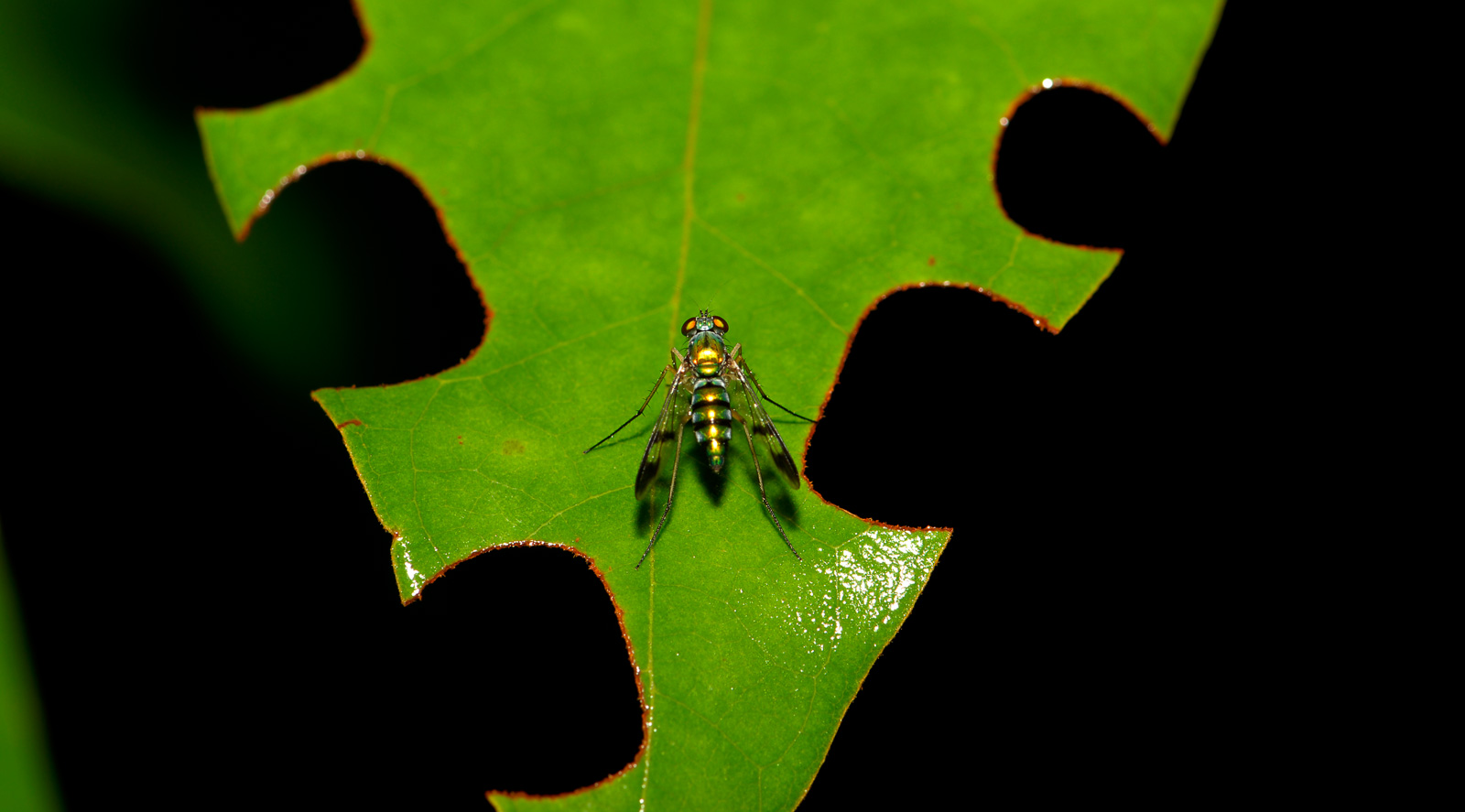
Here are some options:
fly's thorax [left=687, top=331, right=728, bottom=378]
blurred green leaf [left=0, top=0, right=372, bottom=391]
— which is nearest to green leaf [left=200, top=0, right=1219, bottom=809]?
fly's thorax [left=687, top=331, right=728, bottom=378]

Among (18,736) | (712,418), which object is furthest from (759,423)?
(18,736)

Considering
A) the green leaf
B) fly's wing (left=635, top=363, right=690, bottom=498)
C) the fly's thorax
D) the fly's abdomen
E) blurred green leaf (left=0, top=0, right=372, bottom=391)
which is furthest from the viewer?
blurred green leaf (left=0, top=0, right=372, bottom=391)

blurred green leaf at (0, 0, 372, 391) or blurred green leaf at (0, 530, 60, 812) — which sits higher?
blurred green leaf at (0, 0, 372, 391)

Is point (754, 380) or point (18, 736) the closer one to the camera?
point (18, 736)

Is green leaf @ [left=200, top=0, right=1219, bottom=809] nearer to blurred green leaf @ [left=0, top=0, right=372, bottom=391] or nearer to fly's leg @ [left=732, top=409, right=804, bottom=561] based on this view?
fly's leg @ [left=732, top=409, right=804, bottom=561]

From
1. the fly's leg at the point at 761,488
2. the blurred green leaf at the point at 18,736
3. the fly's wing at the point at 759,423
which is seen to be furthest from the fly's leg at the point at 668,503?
the blurred green leaf at the point at 18,736

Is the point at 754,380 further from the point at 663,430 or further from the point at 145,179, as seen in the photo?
the point at 145,179

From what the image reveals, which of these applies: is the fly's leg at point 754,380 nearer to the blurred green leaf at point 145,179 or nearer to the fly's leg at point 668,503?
the fly's leg at point 668,503
